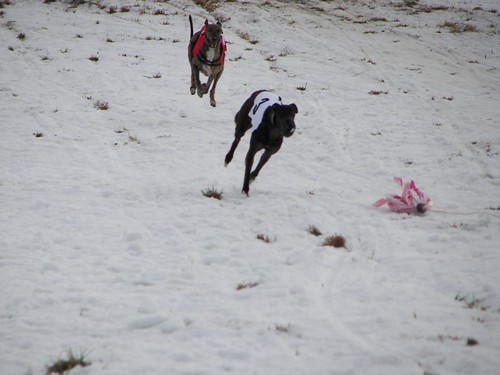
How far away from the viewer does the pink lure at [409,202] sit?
17.8 ft

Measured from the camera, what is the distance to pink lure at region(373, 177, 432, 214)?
5426mm

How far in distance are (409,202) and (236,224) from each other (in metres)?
2.51

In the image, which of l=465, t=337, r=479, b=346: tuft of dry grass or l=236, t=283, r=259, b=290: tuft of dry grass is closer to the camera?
l=465, t=337, r=479, b=346: tuft of dry grass

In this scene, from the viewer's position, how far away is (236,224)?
5.11 metres

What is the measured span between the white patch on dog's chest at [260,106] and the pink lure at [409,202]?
215cm

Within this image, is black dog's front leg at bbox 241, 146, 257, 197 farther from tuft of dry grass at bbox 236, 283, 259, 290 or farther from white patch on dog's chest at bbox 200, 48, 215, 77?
white patch on dog's chest at bbox 200, 48, 215, 77

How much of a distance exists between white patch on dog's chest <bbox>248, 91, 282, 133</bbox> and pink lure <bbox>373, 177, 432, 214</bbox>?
2153mm

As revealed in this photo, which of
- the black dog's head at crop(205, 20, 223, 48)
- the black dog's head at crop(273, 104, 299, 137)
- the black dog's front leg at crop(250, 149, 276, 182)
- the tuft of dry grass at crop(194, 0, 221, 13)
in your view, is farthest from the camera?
the tuft of dry grass at crop(194, 0, 221, 13)

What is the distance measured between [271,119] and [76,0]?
793 inches

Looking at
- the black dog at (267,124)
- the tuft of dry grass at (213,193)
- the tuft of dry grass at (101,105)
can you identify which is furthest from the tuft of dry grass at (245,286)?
the tuft of dry grass at (101,105)

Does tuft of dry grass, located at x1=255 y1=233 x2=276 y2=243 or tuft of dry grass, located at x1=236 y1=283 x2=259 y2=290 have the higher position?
tuft of dry grass, located at x1=255 y1=233 x2=276 y2=243

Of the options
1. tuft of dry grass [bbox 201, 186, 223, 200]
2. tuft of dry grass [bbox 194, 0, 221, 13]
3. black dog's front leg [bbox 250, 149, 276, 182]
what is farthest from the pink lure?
tuft of dry grass [bbox 194, 0, 221, 13]

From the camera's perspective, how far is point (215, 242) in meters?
4.59

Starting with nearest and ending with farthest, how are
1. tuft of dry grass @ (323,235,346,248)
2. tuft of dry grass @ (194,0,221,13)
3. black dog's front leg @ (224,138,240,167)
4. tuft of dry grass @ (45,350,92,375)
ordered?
1. tuft of dry grass @ (45,350,92,375)
2. tuft of dry grass @ (323,235,346,248)
3. black dog's front leg @ (224,138,240,167)
4. tuft of dry grass @ (194,0,221,13)
